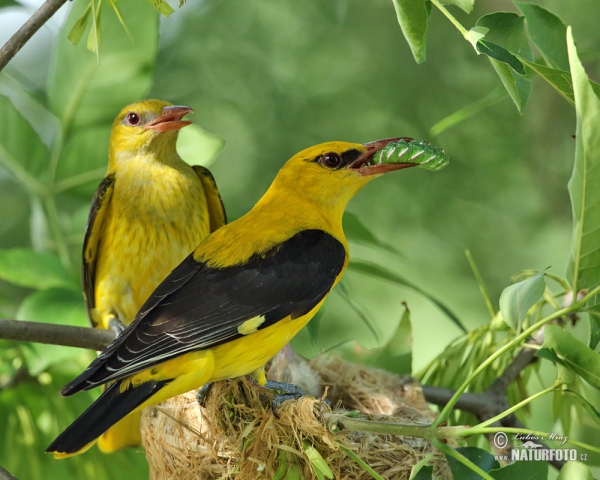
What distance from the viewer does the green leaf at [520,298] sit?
185 cm

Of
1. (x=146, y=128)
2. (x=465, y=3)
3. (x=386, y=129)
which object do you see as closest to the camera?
(x=465, y=3)


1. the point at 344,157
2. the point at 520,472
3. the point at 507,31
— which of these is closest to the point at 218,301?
the point at 344,157

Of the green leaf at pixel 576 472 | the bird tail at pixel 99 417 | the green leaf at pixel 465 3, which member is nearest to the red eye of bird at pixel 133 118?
the bird tail at pixel 99 417

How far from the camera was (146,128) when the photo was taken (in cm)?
374

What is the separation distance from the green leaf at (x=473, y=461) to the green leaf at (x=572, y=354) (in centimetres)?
31

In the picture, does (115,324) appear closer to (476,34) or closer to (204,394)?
(204,394)

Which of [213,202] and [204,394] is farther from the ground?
[213,202]

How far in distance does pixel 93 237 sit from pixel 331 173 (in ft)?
4.03

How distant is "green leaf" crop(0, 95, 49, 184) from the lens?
3525 millimetres

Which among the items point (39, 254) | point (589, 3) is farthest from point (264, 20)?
point (39, 254)

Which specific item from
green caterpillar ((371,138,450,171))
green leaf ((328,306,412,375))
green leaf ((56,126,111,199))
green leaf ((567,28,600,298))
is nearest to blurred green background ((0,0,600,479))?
green leaf ((328,306,412,375))

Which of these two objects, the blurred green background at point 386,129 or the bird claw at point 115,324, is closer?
the bird claw at point 115,324

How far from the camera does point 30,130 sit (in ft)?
11.8

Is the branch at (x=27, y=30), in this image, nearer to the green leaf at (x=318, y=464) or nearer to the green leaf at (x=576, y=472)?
the green leaf at (x=318, y=464)
